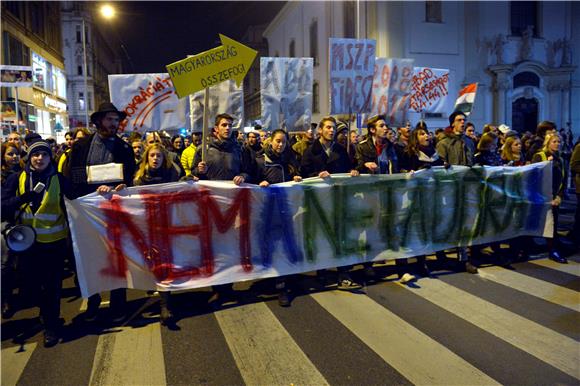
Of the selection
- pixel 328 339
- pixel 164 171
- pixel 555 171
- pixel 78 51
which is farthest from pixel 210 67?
pixel 78 51

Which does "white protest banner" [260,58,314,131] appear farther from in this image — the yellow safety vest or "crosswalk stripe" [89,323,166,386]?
"crosswalk stripe" [89,323,166,386]

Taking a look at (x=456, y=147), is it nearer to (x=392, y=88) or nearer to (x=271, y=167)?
(x=392, y=88)

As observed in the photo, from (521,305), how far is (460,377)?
6.09 feet

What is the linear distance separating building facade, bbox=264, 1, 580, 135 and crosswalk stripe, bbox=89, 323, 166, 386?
23.5m

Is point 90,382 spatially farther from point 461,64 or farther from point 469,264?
point 461,64

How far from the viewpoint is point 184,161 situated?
28.1ft

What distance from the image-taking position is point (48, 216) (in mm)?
4531

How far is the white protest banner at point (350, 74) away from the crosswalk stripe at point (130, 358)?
4.40m

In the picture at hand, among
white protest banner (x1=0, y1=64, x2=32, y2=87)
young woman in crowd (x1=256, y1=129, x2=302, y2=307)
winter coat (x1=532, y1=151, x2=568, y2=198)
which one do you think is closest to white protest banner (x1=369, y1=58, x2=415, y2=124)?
winter coat (x1=532, y1=151, x2=568, y2=198)

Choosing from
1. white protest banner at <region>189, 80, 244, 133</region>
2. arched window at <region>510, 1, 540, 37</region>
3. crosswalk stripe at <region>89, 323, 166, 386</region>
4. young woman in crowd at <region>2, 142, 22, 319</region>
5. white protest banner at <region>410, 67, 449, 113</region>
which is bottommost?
crosswalk stripe at <region>89, 323, 166, 386</region>

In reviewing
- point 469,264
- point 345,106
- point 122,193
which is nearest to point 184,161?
point 345,106

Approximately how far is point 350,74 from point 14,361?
5.72 m

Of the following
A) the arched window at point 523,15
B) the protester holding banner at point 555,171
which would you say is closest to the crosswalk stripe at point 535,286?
the protester holding banner at point 555,171

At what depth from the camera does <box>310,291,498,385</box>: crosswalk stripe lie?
356 cm
